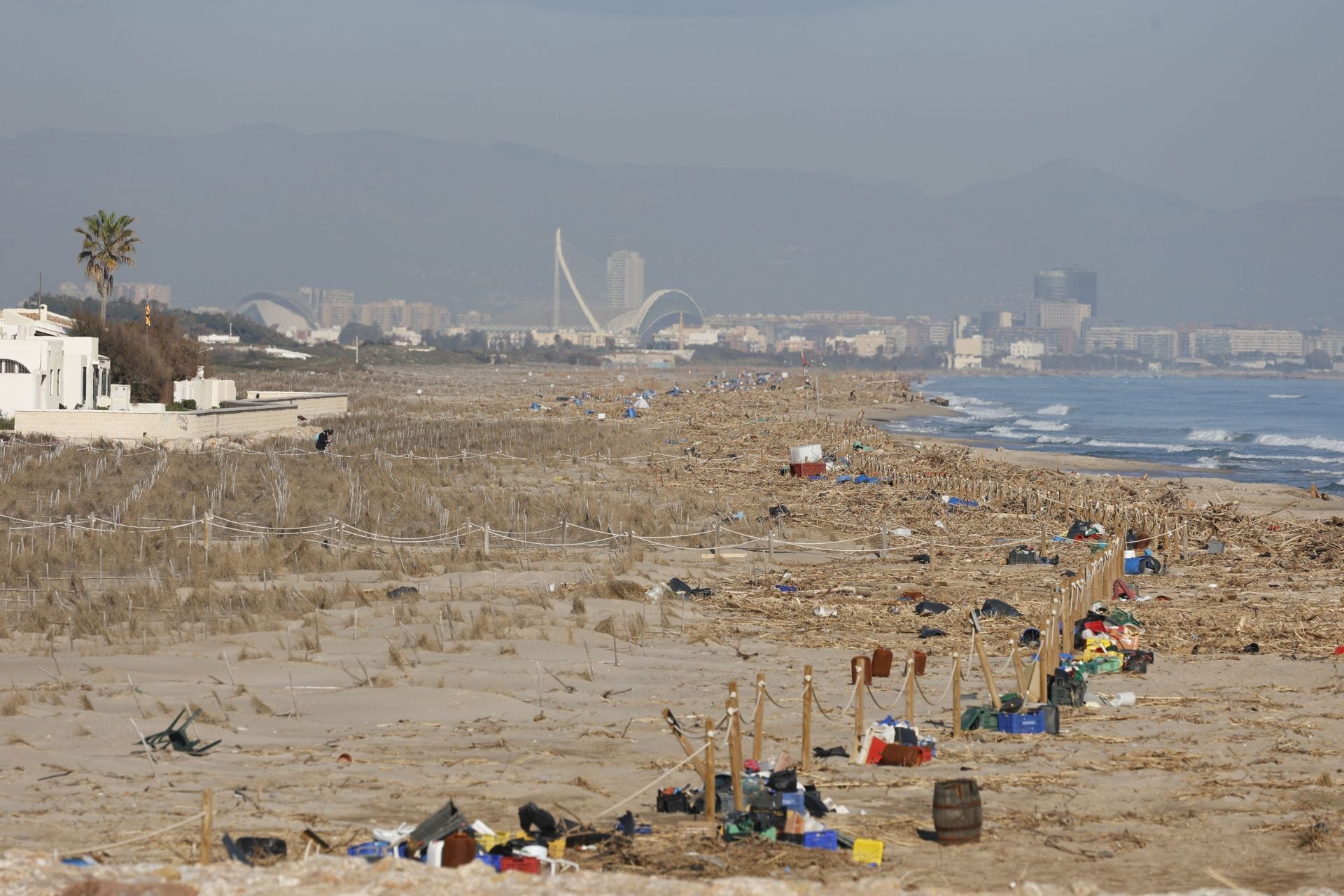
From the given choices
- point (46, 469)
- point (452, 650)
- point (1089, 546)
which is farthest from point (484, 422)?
point (452, 650)

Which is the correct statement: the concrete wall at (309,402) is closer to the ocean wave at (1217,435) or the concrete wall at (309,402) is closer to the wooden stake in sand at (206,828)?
the ocean wave at (1217,435)

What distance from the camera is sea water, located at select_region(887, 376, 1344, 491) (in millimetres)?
Result: 48688

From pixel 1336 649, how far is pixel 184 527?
52.6 ft

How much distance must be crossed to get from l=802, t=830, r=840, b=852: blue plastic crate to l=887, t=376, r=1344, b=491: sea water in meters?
34.9

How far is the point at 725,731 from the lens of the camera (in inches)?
392

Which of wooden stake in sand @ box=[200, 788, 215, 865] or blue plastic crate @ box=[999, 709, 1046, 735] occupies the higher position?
wooden stake in sand @ box=[200, 788, 215, 865]

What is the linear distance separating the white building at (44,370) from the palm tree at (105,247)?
11066 mm

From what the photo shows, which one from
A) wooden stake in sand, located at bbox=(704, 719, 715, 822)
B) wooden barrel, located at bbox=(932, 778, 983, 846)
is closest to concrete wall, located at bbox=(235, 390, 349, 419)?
wooden stake in sand, located at bbox=(704, 719, 715, 822)

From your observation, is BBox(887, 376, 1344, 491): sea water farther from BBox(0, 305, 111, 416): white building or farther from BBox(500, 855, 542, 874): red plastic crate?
BBox(500, 855, 542, 874): red plastic crate

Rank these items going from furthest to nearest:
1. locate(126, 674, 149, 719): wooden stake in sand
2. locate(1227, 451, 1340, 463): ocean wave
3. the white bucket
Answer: locate(1227, 451, 1340, 463): ocean wave → the white bucket → locate(126, 674, 149, 719): wooden stake in sand

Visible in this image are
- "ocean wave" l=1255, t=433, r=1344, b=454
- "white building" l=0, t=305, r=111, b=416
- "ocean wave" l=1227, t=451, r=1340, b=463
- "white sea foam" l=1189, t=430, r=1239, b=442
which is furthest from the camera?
"white sea foam" l=1189, t=430, r=1239, b=442

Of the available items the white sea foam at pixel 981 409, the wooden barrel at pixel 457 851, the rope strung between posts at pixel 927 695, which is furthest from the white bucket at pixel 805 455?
the white sea foam at pixel 981 409

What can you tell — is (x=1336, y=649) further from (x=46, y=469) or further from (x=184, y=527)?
(x=46, y=469)

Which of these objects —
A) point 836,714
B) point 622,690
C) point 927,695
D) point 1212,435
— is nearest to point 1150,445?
point 1212,435
